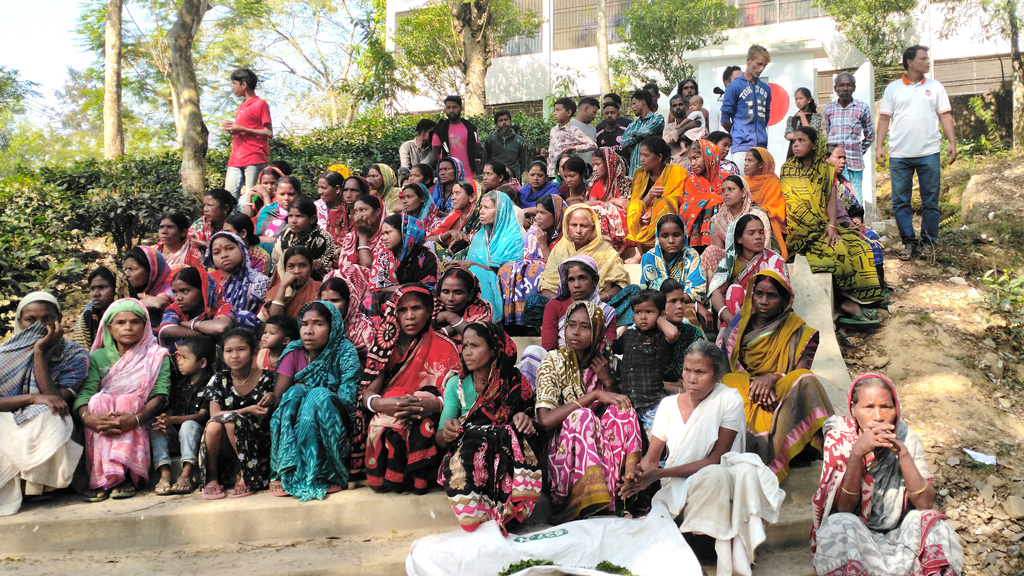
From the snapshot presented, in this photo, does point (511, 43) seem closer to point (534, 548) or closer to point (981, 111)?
point (981, 111)

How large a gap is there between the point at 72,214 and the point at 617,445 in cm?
725

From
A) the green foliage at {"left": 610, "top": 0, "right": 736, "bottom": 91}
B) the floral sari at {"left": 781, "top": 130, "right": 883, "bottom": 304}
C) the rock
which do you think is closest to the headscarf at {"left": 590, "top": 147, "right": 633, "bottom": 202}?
the floral sari at {"left": 781, "top": 130, "right": 883, "bottom": 304}

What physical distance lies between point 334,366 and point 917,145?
5657 millimetres

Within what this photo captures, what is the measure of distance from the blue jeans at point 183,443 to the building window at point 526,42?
67.3 feet

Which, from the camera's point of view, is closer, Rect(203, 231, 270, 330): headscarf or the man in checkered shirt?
Rect(203, 231, 270, 330): headscarf

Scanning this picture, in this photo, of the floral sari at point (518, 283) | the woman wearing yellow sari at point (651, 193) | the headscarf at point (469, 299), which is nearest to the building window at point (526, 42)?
the woman wearing yellow sari at point (651, 193)

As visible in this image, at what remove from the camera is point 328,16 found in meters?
26.7

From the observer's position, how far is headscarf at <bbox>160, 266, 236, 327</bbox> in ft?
18.0

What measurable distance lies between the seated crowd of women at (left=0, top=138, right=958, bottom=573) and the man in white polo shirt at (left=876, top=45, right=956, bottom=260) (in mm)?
1255

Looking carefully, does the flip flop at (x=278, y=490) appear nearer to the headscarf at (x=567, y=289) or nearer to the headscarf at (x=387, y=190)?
the headscarf at (x=567, y=289)

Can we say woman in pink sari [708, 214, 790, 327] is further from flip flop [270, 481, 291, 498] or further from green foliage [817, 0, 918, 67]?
green foliage [817, 0, 918, 67]

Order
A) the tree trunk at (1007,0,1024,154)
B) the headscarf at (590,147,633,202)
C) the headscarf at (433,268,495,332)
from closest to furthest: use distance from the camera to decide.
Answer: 1. the headscarf at (433,268,495,332)
2. the headscarf at (590,147,633,202)
3. the tree trunk at (1007,0,1024,154)

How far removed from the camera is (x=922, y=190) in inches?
284

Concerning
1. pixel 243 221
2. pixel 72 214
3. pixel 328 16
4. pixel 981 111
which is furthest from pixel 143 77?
pixel 981 111
